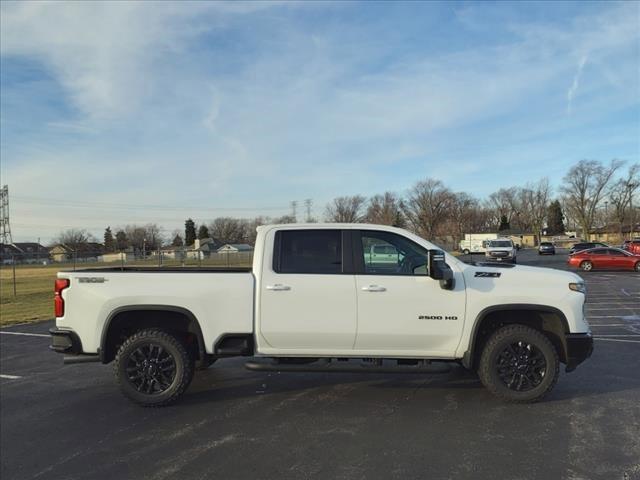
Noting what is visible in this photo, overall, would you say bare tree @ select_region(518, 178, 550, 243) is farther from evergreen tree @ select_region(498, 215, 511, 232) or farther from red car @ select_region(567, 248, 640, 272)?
red car @ select_region(567, 248, 640, 272)

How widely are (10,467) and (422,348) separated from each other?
3.90 m

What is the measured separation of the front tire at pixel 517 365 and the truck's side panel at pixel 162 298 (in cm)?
256

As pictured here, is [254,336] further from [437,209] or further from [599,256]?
[437,209]

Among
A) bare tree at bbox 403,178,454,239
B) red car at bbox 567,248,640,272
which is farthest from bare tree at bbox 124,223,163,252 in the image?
red car at bbox 567,248,640,272

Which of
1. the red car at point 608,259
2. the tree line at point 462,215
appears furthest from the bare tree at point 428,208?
the red car at point 608,259

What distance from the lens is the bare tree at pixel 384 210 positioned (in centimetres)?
9563

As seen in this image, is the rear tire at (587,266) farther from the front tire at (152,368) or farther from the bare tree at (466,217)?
the bare tree at (466,217)

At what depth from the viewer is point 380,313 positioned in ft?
17.0

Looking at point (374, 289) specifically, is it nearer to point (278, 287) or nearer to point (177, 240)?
point (278, 287)

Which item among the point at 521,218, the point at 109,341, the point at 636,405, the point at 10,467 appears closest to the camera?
the point at 10,467

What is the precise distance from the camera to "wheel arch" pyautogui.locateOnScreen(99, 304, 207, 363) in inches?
211

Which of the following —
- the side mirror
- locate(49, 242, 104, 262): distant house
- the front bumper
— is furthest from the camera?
locate(49, 242, 104, 262): distant house

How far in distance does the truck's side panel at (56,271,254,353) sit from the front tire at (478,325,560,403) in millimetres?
2558

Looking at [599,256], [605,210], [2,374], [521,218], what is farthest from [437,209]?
[2,374]
